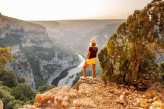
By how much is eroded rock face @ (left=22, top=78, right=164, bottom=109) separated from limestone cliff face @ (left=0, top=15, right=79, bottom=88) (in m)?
83.7

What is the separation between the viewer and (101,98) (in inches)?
377

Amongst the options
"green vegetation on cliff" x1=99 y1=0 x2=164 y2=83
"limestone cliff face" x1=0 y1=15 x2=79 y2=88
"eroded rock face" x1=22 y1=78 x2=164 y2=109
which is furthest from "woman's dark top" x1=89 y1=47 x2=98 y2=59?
"limestone cliff face" x1=0 y1=15 x2=79 y2=88

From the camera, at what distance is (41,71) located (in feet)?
392

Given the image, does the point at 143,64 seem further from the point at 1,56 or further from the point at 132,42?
the point at 1,56

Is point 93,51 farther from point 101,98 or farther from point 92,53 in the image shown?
point 101,98

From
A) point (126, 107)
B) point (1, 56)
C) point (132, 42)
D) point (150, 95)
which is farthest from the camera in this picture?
point (1, 56)

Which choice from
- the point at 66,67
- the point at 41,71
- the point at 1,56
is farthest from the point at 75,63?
the point at 1,56

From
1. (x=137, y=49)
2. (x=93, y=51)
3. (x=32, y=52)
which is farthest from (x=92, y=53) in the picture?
(x=32, y=52)

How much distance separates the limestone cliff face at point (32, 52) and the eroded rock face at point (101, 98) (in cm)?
8374

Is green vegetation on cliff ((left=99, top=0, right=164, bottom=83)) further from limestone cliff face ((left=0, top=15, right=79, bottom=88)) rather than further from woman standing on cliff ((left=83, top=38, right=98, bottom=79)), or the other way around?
limestone cliff face ((left=0, top=15, right=79, bottom=88))

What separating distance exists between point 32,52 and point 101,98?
123876mm

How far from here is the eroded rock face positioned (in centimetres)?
886

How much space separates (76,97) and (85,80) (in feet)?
6.59

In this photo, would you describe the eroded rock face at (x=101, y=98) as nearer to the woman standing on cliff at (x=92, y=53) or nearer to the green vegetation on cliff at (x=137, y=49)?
the green vegetation on cliff at (x=137, y=49)
